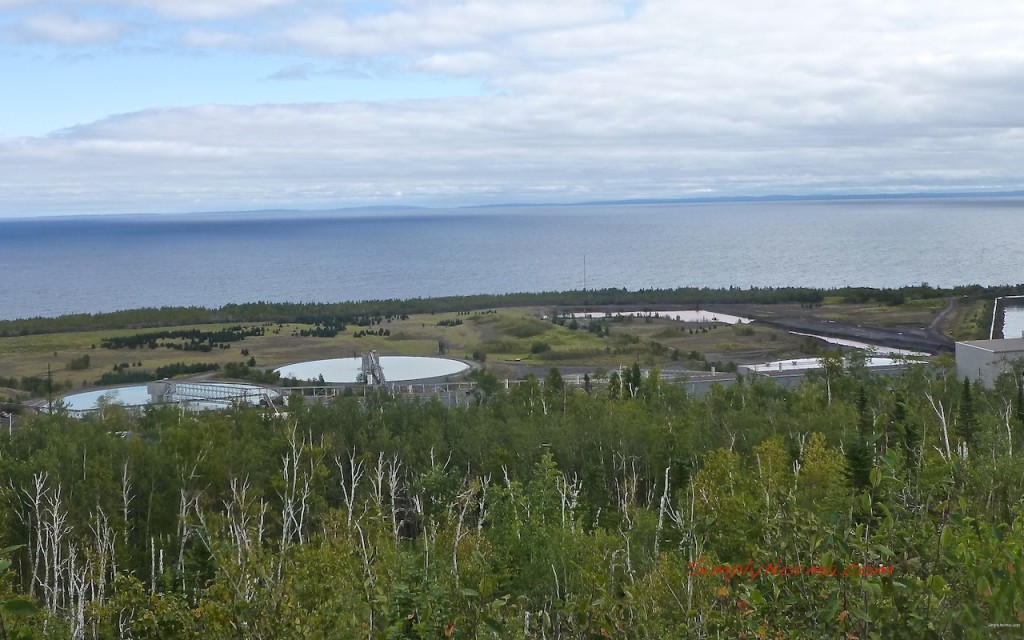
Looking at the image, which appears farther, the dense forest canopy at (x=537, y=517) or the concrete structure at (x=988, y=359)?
the concrete structure at (x=988, y=359)

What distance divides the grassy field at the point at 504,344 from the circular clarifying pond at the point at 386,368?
208cm

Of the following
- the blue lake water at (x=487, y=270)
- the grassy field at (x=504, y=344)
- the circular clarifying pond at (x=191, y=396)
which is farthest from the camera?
the blue lake water at (x=487, y=270)

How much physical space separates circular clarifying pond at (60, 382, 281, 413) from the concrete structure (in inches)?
1084

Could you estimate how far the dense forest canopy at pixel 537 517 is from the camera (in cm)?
538

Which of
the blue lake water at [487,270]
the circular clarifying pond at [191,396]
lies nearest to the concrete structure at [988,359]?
the circular clarifying pond at [191,396]

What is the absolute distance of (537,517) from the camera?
55.6 feet

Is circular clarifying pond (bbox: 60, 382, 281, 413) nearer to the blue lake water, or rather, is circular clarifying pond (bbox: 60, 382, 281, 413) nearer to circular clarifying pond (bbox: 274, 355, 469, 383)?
circular clarifying pond (bbox: 274, 355, 469, 383)

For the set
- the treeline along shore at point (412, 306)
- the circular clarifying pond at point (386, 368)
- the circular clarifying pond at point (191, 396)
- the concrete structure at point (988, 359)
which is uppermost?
the treeline along shore at point (412, 306)

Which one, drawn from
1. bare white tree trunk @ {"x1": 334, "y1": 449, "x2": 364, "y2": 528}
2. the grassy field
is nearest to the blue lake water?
the grassy field

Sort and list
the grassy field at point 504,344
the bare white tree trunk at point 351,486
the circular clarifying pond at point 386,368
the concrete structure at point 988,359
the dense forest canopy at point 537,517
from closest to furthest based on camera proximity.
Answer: the dense forest canopy at point 537,517 < the bare white tree trunk at point 351,486 < the concrete structure at point 988,359 < the circular clarifying pond at point 386,368 < the grassy field at point 504,344

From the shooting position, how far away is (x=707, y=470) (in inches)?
802

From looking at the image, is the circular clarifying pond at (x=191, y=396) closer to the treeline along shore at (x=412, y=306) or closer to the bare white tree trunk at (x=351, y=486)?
the bare white tree trunk at (x=351, y=486)

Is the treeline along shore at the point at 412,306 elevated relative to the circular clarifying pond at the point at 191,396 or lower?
elevated

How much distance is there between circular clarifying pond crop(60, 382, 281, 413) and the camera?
127 ft
